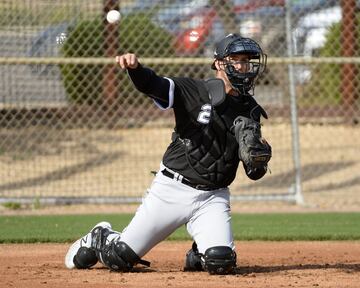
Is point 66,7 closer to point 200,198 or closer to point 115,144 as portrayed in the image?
point 115,144

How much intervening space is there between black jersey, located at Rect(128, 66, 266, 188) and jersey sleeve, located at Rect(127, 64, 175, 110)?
0.03 feet

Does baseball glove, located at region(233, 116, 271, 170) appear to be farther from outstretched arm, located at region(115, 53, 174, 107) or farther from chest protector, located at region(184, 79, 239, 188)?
outstretched arm, located at region(115, 53, 174, 107)

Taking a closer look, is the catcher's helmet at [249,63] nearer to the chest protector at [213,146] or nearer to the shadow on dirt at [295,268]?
the chest protector at [213,146]

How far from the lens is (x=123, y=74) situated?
505 inches

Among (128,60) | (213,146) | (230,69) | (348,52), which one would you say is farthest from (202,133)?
(348,52)

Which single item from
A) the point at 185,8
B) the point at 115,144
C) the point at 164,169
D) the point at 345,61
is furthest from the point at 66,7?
the point at 164,169

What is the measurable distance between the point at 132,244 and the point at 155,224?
21cm

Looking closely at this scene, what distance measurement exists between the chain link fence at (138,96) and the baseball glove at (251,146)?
4.23 metres

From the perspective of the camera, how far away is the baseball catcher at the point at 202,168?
6.33 m

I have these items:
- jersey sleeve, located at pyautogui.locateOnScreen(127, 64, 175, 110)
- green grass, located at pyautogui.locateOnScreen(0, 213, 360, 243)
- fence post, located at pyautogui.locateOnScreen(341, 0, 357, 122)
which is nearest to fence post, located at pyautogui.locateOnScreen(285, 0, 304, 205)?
green grass, located at pyautogui.locateOnScreen(0, 213, 360, 243)

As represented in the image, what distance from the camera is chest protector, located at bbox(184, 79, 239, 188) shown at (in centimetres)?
636

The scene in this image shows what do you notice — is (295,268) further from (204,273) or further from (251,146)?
(251,146)

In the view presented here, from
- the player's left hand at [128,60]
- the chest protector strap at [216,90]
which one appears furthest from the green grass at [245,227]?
the player's left hand at [128,60]

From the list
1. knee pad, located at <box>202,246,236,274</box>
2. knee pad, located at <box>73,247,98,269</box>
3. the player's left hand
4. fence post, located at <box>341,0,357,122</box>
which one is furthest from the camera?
fence post, located at <box>341,0,357,122</box>
